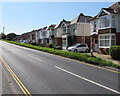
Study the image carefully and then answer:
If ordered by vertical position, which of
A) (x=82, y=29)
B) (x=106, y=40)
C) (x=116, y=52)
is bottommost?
(x=116, y=52)

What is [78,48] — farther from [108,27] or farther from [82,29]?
[82,29]

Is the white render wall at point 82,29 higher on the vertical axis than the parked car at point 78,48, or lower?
higher

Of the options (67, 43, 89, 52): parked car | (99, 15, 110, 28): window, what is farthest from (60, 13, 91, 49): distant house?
(99, 15, 110, 28): window

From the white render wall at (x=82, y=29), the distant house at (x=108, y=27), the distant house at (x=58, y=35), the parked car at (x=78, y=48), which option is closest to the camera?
the distant house at (x=108, y=27)

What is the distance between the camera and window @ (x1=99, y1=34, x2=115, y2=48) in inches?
861

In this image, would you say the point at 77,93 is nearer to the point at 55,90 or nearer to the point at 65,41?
the point at 55,90

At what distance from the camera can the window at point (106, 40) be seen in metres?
21.9

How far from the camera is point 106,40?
22.8 meters

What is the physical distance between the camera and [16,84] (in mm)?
7582

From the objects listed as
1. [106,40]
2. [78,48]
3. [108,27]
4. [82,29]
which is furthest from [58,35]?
[108,27]

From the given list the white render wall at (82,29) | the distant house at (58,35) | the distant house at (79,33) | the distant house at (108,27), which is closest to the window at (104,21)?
the distant house at (108,27)

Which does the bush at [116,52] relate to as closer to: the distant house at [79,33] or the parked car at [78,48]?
the parked car at [78,48]

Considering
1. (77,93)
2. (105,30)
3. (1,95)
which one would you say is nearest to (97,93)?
(77,93)

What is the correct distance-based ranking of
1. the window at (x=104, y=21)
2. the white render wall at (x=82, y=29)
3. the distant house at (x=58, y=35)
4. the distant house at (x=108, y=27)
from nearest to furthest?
the distant house at (x=108, y=27)
the window at (x=104, y=21)
the white render wall at (x=82, y=29)
the distant house at (x=58, y=35)
